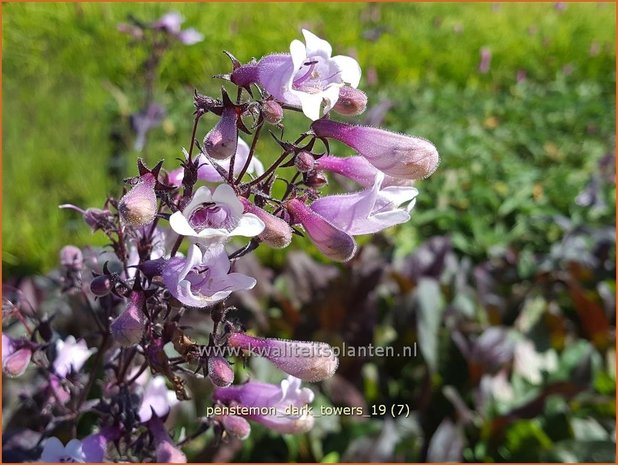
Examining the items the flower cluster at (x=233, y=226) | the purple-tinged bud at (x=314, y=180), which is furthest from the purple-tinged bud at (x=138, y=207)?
the purple-tinged bud at (x=314, y=180)

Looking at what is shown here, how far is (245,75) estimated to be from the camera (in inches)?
32.0

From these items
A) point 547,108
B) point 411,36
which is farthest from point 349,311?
point 411,36

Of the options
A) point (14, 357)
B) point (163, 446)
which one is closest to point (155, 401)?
point (163, 446)

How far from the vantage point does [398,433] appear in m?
1.96

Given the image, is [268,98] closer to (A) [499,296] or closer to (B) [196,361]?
(B) [196,361]

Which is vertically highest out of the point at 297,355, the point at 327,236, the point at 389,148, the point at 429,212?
the point at 389,148

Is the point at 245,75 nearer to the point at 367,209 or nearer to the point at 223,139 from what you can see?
the point at 223,139

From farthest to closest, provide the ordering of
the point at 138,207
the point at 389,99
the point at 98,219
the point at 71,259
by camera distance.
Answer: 1. the point at 389,99
2. the point at 71,259
3. the point at 98,219
4. the point at 138,207

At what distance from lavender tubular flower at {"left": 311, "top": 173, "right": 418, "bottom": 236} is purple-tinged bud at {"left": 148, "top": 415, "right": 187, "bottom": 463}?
15.8 inches

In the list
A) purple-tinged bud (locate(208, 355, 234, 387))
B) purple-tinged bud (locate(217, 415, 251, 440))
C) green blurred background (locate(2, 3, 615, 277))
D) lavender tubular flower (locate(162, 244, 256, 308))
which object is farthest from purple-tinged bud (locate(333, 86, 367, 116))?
green blurred background (locate(2, 3, 615, 277))

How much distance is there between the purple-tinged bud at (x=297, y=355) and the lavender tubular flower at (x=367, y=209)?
0.56 ft

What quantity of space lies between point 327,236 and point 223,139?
0.19m

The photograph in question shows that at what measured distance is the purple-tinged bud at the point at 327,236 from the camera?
84cm

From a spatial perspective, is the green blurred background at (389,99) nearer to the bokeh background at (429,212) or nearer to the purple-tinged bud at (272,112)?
the bokeh background at (429,212)
